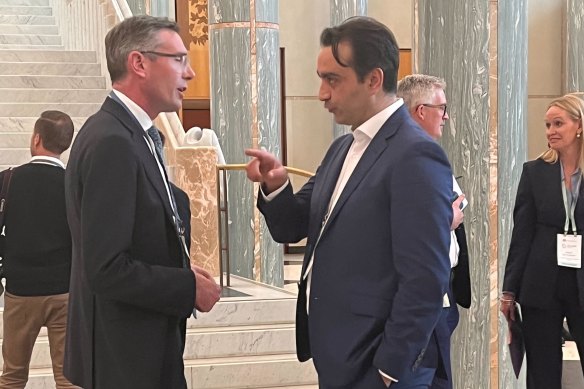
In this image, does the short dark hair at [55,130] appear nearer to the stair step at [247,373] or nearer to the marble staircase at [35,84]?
the stair step at [247,373]

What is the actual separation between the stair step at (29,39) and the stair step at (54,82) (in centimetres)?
157

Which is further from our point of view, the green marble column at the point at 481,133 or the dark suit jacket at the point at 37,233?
the green marble column at the point at 481,133

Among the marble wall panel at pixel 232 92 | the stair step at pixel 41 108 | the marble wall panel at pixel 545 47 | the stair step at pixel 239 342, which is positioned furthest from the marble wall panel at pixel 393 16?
the stair step at pixel 239 342

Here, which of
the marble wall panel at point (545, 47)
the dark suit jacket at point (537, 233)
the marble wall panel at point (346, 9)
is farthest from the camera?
the marble wall panel at point (545, 47)

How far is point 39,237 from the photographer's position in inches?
200

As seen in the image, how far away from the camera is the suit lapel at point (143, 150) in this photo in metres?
3.04

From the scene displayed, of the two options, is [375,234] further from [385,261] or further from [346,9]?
[346,9]

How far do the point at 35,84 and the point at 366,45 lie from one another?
9.20 metres

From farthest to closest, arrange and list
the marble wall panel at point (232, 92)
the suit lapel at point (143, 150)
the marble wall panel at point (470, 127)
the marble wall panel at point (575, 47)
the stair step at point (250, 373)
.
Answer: the marble wall panel at point (575, 47)
the marble wall panel at point (232, 92)
the stair step at point (250, 373)
the marble wall panel at point (470, 127)
the suit lapel at point (143, 150)

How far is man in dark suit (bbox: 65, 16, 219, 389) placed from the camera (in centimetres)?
292

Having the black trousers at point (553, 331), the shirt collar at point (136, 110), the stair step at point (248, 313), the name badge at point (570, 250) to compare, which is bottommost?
the stair step at point (248, 313)

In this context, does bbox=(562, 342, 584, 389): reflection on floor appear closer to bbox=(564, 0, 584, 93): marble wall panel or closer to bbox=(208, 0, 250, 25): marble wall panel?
bbox=(208, 0, 250, 25): marble wall panel

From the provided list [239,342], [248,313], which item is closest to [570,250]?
[239,342]

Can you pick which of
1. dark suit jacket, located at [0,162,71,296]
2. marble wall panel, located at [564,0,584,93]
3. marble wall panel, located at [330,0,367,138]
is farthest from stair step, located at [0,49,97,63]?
dark suit jacket, located at [0,162,71,296]
